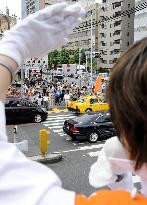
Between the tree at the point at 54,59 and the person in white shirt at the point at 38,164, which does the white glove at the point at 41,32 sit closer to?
the person in white shirt at the point at 38,164

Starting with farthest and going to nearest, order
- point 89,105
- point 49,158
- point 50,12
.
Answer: point 89,105
point 49,158
point 50,12

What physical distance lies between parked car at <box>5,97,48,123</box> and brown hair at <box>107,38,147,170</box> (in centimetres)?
1980

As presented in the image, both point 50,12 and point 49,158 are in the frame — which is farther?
point 49,158

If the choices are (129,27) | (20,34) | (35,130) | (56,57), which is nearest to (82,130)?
(35,130)

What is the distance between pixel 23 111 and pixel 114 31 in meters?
65.3

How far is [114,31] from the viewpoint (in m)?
83.6

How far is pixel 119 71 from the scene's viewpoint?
991mm

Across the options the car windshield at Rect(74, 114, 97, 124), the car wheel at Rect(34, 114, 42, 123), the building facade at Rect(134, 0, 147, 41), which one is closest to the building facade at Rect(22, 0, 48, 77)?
the car wheel at Rect(34, 114, 42, 123)

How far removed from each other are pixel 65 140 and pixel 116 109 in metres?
15.6

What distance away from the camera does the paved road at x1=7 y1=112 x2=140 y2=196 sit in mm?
10200

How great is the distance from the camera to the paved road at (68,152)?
402 inches

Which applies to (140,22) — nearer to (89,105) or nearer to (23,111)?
(89,105)

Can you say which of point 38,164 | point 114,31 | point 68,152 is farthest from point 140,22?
point 38,164

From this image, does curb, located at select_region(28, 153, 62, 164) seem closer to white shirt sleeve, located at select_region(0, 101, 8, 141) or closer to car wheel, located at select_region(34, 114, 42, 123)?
car wheel, located at select_region(34, 114, 42, 123)
